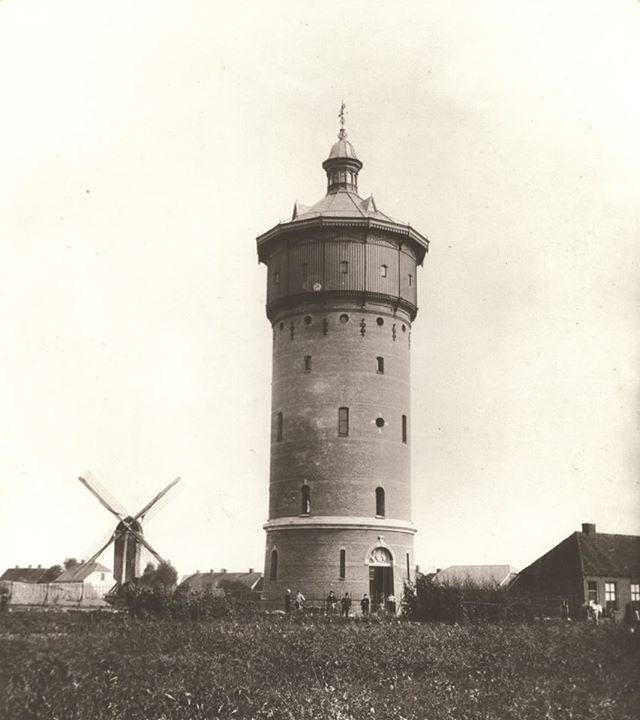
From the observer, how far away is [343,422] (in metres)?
34.9

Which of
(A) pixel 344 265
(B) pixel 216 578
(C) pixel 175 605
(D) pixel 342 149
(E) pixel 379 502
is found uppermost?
(D) pixel 342 149

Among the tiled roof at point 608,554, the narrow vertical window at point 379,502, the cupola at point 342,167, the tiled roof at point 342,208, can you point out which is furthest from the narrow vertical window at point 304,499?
the tiled roof at point 608,554

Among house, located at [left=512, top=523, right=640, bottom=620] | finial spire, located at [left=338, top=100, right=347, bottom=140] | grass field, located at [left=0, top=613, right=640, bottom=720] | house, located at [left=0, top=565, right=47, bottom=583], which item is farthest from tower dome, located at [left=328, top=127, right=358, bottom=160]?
house, located at [left=0, top=565, right=47, bottom=583]

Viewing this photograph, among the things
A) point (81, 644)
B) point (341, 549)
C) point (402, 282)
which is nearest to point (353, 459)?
point (341, 549)

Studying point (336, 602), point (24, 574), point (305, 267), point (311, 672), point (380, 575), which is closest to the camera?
point (311, 672)

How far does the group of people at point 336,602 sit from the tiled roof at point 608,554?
12.1 metres

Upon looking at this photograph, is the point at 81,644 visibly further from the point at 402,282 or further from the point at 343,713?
Answer: the point at 402,282

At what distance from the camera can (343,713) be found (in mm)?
10930

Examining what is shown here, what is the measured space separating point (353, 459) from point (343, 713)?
2357 cm

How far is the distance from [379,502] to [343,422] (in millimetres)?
3454

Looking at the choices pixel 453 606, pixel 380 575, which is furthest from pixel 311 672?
pixel 380 575

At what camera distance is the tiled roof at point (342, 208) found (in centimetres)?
3678

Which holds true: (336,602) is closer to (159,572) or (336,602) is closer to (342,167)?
(159,572)

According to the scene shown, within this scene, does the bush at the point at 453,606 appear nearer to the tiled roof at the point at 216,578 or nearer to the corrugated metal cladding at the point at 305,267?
the corrugated metal cladding at the point at 305,267
